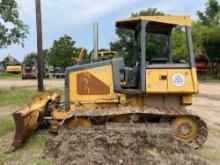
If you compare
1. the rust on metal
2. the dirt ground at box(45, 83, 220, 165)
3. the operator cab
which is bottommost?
the dirt ground at box(45, 83, 220, 165)

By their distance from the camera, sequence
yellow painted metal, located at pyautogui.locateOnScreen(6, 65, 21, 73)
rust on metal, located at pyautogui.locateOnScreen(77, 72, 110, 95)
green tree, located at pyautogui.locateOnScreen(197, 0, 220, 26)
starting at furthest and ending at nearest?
yellow painted metal, located at pyautogui.locateOnScreen(6, 65, 21, 73) → green tree, located at pyautogui.locateOnScreen(197, 0, 220, 26) → rust on metal, located at pyautogui.locateOnScreen(77, 72, 110, 95)

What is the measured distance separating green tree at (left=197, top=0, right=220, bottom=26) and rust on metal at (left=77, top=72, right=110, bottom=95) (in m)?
46.2

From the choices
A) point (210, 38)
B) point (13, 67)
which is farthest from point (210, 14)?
point (13, 67)

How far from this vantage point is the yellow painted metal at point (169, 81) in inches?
402

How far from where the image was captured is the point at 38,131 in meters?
11.9

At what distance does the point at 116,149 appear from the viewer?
8258mm

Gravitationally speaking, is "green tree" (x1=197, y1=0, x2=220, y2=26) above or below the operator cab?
above

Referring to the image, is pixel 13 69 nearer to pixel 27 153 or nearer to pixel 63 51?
pixel 63 51

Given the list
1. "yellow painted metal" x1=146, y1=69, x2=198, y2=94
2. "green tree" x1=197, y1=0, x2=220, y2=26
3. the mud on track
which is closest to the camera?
the mud on track

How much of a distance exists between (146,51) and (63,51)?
54.5 metres

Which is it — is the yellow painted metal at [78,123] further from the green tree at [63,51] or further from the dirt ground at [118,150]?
the green tree at [63,51]

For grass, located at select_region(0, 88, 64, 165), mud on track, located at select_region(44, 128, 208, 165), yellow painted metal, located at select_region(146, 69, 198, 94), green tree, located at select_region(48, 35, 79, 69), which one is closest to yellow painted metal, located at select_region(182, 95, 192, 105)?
yellow painted metal, located at select_region(146, 69, 198, 94)

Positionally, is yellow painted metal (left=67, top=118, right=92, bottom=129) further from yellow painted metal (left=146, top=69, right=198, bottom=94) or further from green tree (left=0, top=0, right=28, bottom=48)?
green tree (left=0, top=0, right=28, bottom=48)

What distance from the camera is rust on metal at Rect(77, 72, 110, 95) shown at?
10852 millimetres
